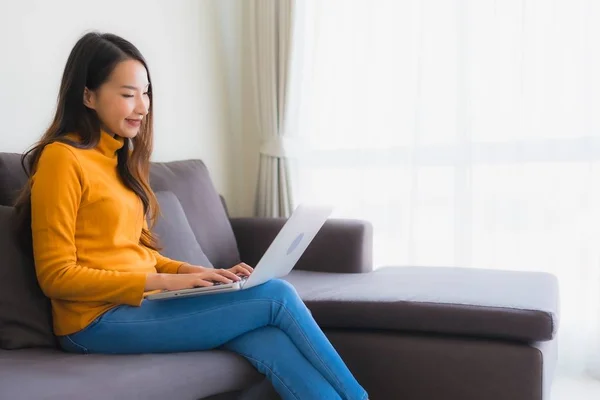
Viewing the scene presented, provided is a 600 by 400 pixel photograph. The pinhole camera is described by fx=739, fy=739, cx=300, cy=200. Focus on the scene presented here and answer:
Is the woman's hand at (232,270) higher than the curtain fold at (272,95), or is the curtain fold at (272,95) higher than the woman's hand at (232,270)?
the curtain fold at (272,95)

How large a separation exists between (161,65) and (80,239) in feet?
4.82

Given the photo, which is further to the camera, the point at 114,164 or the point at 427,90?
the point at 427,90

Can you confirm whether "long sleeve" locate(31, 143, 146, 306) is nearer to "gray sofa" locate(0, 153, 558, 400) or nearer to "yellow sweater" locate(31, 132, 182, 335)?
"yellow sweater" locate(31, 132, 182, 335)

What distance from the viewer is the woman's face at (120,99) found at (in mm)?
1831

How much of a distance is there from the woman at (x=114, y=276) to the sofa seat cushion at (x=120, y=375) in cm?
5

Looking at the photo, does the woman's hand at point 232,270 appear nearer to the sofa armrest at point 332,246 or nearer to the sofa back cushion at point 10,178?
the sofa back cushion at point 10,178

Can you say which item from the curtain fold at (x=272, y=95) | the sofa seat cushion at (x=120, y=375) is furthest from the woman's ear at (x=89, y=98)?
the curtain fold at (x=272, y=95)

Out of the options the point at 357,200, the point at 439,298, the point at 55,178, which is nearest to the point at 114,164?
the point at 55,178

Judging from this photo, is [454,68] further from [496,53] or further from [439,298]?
[439,298]

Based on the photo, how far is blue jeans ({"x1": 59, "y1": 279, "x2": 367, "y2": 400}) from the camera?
1.68m

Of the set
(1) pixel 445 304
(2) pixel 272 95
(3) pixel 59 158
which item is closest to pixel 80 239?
(3) pixel 59 158

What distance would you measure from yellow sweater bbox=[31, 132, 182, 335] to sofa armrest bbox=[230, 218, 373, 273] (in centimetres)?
109

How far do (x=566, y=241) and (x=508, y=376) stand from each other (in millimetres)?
1004

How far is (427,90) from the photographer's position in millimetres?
3072
